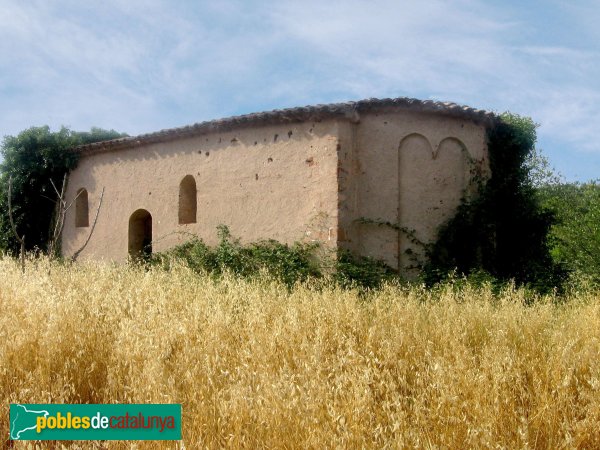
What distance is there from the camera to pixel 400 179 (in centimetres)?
1140

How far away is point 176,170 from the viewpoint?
13438 mm

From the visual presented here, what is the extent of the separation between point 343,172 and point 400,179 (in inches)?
53.6

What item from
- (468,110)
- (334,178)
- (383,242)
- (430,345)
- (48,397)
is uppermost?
(468,110)

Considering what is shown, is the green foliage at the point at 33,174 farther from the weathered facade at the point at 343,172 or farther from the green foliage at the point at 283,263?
the green foliage at the point at 283,263

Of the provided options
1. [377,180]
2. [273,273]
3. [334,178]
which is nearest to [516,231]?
[377,180]

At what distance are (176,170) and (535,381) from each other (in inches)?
430

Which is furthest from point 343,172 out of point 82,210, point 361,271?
point 82,210

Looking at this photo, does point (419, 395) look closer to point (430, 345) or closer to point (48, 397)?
point (430, 345)

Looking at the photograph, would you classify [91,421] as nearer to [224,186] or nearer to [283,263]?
[283,263]

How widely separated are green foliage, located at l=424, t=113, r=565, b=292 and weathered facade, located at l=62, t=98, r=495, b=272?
41 cm

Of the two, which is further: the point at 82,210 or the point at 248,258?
the point at 82,210

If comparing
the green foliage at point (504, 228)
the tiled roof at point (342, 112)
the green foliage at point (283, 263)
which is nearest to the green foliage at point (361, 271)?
the green foliage at point (283, 263)

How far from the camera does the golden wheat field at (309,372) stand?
3.37 m

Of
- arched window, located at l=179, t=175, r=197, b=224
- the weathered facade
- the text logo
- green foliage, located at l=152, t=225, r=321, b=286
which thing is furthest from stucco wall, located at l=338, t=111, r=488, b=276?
the text logo
